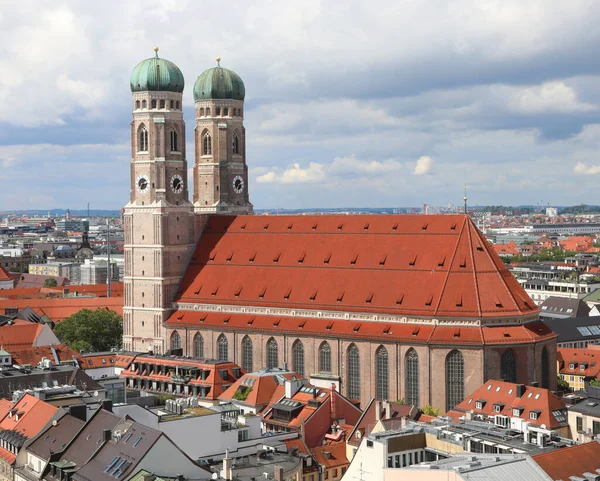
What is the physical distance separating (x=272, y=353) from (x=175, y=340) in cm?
1505

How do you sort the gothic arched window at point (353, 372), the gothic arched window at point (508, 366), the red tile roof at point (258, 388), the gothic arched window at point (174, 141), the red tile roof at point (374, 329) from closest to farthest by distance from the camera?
the red tile roof at point (258, 388)
the red tile roof at point (374, 329)
the gothic arched window at point (508, 366)
the gothic arched window at point (353, 372)
the gothic arched window at point (174, 141)

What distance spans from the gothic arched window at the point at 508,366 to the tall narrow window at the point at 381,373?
12.3m

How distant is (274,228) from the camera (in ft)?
427

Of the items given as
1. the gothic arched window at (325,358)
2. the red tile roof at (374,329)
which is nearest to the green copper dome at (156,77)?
the red tile roof at (374,329)

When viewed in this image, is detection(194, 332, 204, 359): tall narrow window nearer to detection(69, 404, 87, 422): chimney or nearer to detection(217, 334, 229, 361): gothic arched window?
detection(217, 334, 229, 361): gothic arched window

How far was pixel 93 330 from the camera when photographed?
480 feet

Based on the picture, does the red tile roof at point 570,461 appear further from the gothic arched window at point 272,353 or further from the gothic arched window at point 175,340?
the gothic arched window at point 175,340

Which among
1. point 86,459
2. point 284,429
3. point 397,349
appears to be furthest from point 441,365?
point 86,459

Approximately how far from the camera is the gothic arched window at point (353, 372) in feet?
374

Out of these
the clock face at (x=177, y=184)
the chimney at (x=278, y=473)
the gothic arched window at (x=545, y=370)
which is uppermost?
the clock face at (x=177, y=184)

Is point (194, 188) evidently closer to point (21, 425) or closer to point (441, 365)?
point (441, 365)

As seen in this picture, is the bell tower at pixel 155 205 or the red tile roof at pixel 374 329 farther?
the bell tower at pixel 155 205

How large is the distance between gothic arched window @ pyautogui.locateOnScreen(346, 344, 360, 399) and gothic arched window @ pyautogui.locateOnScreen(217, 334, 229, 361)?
17231 millimetres

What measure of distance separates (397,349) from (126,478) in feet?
171
